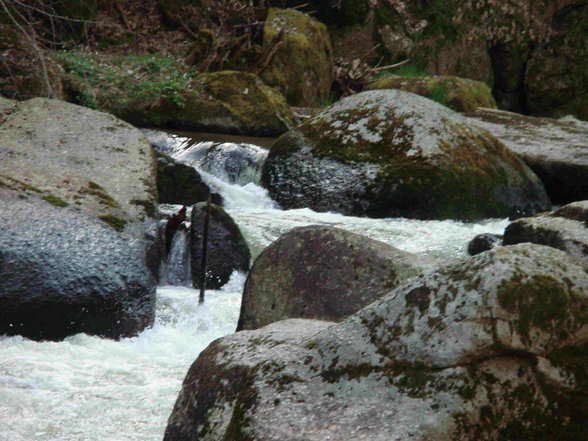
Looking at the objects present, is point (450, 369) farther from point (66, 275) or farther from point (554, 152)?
point (554, 152)

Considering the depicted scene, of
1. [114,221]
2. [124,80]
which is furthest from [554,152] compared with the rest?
[114,221]

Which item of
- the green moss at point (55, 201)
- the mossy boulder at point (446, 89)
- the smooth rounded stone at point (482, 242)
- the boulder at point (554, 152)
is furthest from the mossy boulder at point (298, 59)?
the green moss at point (55, 201)

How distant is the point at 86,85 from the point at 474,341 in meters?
10.8

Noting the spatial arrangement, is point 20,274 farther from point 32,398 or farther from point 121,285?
point 32,398

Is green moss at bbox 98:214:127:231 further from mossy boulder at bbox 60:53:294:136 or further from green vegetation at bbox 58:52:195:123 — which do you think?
green vegetation at bbox 58:52:195:123

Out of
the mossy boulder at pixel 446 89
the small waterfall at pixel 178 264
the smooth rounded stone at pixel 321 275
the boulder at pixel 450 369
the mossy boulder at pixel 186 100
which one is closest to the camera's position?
the boulder at pixel 450 369

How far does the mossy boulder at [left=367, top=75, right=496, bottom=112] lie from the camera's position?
1488cm

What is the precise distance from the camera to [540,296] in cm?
288

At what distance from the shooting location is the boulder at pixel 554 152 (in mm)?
10672

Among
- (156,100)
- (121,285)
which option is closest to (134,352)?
(121,285)

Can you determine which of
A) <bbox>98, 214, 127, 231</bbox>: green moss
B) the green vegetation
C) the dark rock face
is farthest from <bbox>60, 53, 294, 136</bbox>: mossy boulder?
<bbox>98, 214, 127, 231</bbox>: green moss

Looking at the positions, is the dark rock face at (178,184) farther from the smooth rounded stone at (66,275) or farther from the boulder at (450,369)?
the boulder at (450,369)

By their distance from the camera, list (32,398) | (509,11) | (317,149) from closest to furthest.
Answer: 1. (32,398)
2. (317,149)
3. (509,11)

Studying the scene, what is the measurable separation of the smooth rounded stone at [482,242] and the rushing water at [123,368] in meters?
0.12
